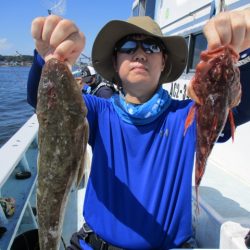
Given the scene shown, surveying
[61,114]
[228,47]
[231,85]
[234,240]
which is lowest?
[234,240]

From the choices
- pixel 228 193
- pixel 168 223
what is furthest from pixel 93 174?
pixel 228 193

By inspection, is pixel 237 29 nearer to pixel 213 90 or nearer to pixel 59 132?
pixel 213 90

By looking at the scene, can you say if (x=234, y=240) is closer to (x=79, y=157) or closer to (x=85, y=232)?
(x=85, y=232)

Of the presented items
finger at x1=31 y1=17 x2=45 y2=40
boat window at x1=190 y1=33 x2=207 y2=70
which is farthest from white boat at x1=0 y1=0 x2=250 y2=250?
finger at x1=31 y1=17 x2=45 y2=40

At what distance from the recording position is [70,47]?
6.35 ft

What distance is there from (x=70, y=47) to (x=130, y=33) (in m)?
0.86

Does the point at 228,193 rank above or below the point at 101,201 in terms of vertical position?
below

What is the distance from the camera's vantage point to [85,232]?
8.85 ft

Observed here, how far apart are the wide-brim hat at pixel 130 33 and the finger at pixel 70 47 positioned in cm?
61

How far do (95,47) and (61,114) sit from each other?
1096 millimetres

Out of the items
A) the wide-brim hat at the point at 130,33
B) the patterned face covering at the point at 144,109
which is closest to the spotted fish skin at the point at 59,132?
the patterned face covering at the point at 144,109

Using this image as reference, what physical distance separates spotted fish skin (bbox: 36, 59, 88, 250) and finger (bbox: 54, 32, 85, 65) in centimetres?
5

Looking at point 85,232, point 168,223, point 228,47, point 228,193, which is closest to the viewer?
point 228,47

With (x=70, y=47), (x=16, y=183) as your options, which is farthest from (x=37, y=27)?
(x=16, y=183)
